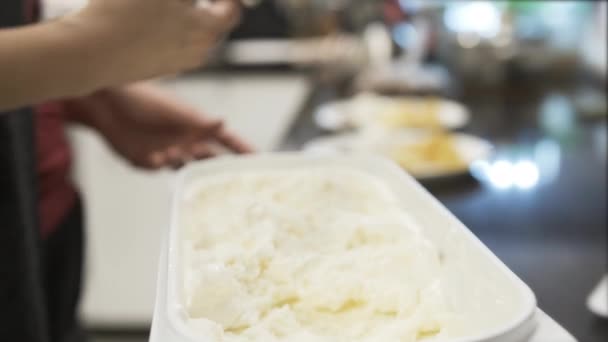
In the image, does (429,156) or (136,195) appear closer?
(429,156)

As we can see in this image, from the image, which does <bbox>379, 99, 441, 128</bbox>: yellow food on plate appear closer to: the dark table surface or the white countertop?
the dark table surface

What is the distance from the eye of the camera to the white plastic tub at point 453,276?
0.36m

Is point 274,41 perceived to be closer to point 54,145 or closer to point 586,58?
point 586,58

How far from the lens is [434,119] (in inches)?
56.3

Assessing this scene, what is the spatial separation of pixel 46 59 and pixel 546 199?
2.35ft

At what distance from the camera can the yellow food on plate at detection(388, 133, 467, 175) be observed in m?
1.06

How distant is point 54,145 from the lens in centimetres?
98

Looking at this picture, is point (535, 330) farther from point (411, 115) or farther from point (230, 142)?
point (411, 115)

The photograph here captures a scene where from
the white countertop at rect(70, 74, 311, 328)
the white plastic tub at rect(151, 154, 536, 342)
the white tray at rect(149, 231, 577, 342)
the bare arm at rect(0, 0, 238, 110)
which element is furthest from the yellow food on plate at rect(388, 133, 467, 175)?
the white countertop at rect(70, 74, 311, 328)

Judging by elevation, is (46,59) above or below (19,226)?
above

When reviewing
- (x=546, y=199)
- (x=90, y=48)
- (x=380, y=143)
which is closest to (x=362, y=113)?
(x=380, y=143)

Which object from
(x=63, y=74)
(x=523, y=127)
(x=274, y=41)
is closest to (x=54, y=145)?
(x=63, y=74)

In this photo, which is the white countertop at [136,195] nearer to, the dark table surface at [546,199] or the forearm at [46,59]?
the dark table surface at [546,199]

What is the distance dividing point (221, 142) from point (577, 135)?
762 mm
